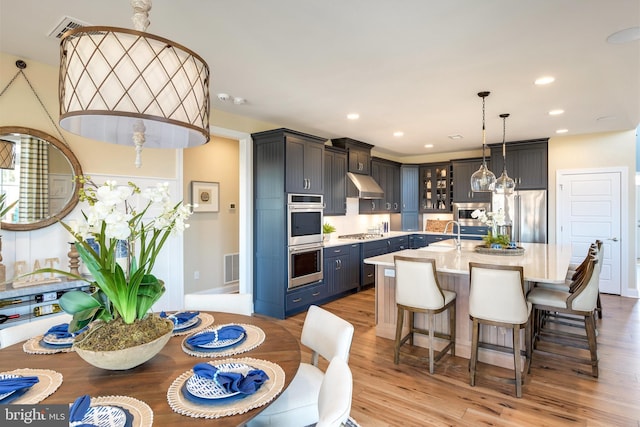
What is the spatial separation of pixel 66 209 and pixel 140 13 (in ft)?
8.33

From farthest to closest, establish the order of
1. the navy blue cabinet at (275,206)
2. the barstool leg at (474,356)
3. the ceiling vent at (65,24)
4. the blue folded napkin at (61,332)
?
the navy blue cabinet at (275,206) → the barstool leg at (474,356) → the ceiling vent at (65,24) → the blue folded napkin at (61,332)

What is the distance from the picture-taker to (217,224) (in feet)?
18.9

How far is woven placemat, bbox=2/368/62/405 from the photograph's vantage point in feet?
3.68

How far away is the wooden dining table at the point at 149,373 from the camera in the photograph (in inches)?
42.3

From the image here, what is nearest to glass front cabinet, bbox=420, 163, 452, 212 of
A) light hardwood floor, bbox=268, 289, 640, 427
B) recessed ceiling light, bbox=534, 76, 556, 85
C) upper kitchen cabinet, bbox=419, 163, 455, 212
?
upper kitchen cabinet, bbox=419, 163, 455, 212

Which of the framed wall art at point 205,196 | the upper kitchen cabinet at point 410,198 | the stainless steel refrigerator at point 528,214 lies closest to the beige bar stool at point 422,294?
the framed wall art at point 205,196

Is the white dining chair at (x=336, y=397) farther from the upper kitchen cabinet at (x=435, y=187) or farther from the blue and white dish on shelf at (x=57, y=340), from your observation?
the upper kitchen cabinet at (x=435, y=187)

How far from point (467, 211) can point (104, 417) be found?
7006 millimetres

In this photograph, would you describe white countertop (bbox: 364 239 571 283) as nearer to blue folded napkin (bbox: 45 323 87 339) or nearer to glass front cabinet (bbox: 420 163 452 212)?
blue folded napkin (bbox: 45 323 87 339)

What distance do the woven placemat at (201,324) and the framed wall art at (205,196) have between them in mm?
3539

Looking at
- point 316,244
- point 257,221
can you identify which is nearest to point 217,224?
point 257,221

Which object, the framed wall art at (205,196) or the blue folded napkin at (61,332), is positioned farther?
the framed wall art at (205,196)

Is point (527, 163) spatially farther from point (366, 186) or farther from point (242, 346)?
point (242, 346)

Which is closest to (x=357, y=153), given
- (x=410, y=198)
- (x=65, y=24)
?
(x=410, y=198)
